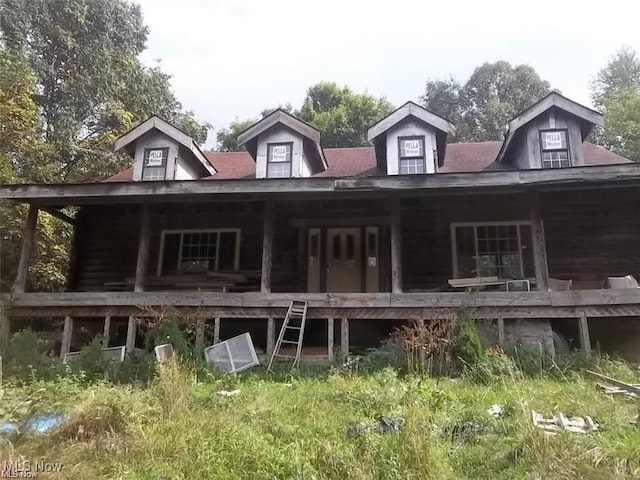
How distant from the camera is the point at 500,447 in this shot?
448 cm

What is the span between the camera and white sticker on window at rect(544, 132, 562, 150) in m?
11.3

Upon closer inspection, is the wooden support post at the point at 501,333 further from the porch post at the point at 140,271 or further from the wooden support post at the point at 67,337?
the wooden support post at the point at 67,337

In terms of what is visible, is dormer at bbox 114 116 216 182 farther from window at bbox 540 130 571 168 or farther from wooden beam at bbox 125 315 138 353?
window at bbox 540 130 571 168

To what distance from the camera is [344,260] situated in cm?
1232

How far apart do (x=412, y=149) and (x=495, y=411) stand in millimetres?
7748

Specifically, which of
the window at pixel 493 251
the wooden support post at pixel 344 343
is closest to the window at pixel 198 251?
the wooden support post at pixel 344 343

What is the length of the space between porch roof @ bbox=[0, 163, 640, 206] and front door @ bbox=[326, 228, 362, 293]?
250 centimetres

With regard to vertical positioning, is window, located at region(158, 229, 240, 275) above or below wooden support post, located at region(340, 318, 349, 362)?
above

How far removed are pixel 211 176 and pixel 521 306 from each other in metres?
9.37

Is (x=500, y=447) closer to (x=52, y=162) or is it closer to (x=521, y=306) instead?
(x=521, y=306)

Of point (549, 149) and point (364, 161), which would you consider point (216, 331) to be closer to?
point (364, 161)

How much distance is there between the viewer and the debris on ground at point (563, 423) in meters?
4.61

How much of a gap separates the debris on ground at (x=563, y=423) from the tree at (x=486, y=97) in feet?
103

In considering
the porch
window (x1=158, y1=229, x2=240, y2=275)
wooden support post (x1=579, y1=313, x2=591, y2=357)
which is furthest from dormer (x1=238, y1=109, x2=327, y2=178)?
wooden support post (x1=579, y1=313, x2=591, y2=357)
